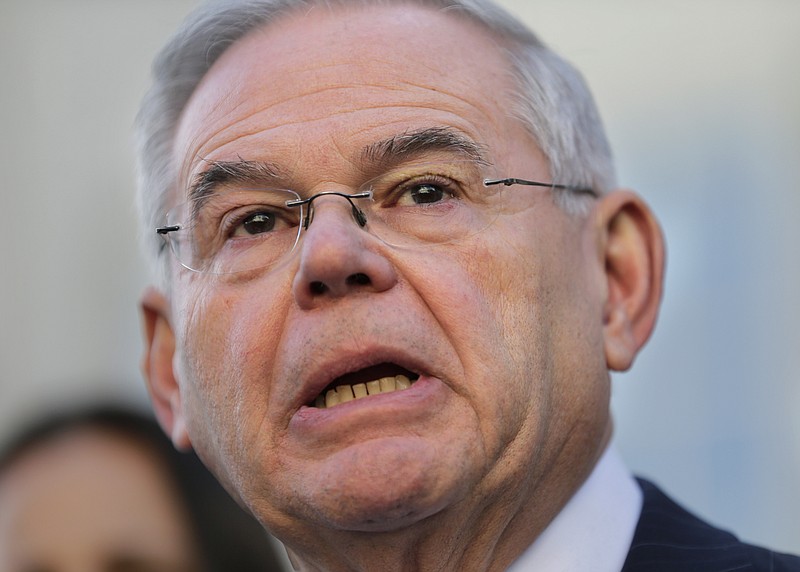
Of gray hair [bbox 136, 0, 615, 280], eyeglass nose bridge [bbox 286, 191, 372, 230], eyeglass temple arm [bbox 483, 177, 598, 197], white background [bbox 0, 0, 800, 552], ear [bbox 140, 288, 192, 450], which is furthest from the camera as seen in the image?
white background [bbox 0, 0, 800, 552]

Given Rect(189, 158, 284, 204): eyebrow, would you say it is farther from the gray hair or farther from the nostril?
the nostril

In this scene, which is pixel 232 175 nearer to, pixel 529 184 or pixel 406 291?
pixel 406 291

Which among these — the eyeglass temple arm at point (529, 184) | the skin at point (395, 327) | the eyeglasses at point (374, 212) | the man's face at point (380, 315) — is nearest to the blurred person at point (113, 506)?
the skin at point (395, 327)

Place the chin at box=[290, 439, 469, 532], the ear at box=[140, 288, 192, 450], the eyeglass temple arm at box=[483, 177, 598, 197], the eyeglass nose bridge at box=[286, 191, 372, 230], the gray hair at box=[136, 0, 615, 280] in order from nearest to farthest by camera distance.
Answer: the chin at box=[290, 439, 469, 532]
the eyeglass nose bridge at box=[286, 191, 372, 230]
the eyeglass temple arm at box=[483, 177, 598, 197]
the gray hair at box=[136, 0, 615, 280]
the ear at box=[140, 288, 192, 450]

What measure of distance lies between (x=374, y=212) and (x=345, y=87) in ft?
1.02

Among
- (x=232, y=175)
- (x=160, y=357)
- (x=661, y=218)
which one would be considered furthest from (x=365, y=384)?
(x=661, y=218)

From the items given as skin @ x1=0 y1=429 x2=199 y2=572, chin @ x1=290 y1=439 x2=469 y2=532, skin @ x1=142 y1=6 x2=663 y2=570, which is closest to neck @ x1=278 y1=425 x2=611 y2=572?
skin @ x1=142 y1=6 x2=663 y2=570

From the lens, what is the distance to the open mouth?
2205 mm

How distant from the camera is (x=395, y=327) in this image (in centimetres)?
214

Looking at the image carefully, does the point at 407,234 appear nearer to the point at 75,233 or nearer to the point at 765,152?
the point at 765,152

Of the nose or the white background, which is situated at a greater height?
the nose

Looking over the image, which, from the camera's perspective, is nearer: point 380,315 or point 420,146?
point 380,315

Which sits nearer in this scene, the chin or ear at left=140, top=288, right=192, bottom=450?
the chin

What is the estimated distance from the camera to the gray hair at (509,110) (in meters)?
2.64
